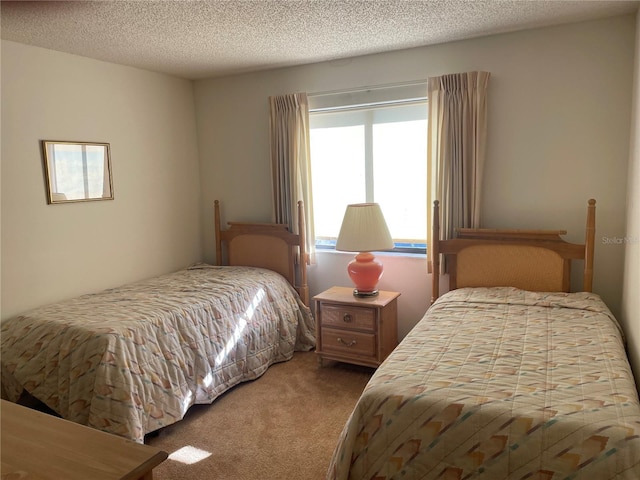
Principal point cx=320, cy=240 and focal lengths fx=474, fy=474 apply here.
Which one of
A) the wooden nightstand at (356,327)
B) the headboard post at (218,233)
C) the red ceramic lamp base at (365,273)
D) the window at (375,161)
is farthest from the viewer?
the headboard post at (218,233)

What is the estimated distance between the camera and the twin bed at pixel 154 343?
2.50 meters

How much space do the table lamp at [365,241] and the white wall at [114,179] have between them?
1.71 meters

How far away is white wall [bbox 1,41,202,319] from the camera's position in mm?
3023

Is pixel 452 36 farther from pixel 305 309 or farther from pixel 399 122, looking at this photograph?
pixel 305 309

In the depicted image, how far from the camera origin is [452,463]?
163 cm

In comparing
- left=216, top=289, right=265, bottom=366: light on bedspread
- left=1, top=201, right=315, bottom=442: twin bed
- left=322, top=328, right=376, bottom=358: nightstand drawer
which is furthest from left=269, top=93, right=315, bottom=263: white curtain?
left=322, top=328, right=376, bottom=358: nightstand drawer

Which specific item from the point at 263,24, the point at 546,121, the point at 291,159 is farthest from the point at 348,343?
the point at 263,24

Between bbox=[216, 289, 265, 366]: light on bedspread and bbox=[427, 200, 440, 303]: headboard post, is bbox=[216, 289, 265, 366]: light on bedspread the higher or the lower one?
the lower one

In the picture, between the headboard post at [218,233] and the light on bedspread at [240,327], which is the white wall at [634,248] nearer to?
the light on bedspread at [240,327]

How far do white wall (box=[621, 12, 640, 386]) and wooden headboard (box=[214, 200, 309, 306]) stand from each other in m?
2.24

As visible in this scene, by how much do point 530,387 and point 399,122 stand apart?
7.80 feet

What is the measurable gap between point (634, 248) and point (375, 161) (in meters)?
1.89

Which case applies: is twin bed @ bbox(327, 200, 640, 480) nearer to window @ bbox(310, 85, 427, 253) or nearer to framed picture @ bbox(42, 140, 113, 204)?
window @ bbox(310, 85, 427, 253)

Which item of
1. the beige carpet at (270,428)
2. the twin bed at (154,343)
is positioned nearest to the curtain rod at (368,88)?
the twin bed at (154,343)
